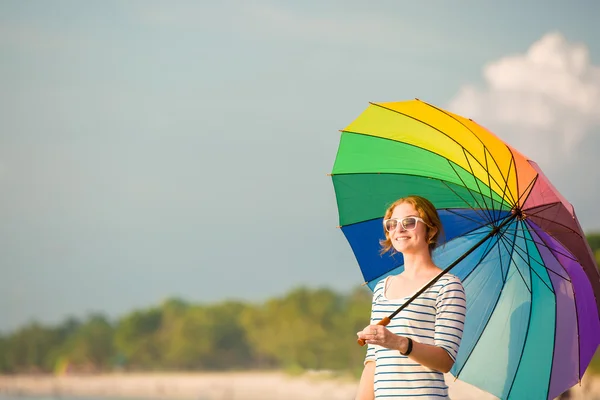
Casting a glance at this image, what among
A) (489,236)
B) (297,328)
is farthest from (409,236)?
(297,328)

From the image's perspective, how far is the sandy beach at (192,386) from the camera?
21.9 meters

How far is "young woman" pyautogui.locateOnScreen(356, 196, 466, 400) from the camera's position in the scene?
2.68m

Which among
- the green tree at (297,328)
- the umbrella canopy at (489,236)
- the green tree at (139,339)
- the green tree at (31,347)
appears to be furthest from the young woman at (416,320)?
the green tree at (31,347)

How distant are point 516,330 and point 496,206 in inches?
21.0

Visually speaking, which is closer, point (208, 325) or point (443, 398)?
point (443, 398)

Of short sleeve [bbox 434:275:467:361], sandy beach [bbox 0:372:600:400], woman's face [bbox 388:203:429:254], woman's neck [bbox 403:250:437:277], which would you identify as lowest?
short sleeve [bbox 434:275:467:361]

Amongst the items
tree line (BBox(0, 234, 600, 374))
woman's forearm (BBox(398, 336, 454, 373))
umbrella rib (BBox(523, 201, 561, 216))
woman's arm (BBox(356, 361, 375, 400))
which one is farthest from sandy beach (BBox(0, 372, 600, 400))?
woman's forearm (BBox(398, 336, 454, 373))

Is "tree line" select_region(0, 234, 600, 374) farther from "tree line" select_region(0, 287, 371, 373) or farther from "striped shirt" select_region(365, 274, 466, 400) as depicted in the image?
"striped shirt" select_region(365, 274, 466, 400)

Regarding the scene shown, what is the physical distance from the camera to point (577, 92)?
18.3 metres

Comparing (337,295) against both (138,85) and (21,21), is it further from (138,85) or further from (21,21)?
(21,21)

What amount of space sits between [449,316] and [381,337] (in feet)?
1.01

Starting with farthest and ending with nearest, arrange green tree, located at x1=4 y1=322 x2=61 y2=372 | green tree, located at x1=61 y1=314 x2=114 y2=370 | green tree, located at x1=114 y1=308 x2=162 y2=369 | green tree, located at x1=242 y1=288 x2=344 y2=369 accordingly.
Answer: green tree, located at x1=4 y1=322 x2=61 y2=372, green tree, located at x1=61 y1=314 x2=114 y2=370, green tree, located at x1=114 y1=308 x2=162 y2=369, green tree, located at x1=242 y1=288 x2=344 y2=369

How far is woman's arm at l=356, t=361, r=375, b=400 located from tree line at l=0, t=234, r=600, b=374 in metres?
19.5

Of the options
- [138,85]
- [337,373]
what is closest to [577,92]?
[337,373]
